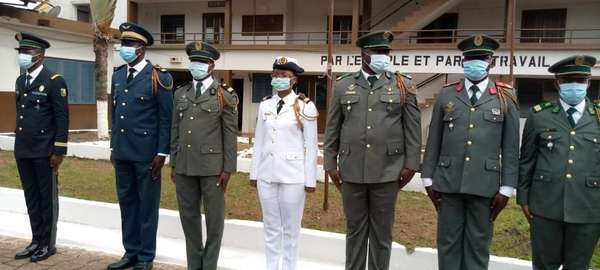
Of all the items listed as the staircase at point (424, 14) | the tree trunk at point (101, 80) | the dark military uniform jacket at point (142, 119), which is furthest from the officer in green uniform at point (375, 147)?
the staircase at point (424, 14)

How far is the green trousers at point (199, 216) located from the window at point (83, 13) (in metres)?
20.9

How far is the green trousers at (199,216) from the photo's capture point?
4160 mm

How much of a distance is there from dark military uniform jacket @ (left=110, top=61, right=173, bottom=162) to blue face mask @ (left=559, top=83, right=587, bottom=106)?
3.12 m

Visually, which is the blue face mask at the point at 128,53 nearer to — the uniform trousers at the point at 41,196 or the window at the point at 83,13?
the uniform trousers at the point at 41,196

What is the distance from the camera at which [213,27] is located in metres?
20.4

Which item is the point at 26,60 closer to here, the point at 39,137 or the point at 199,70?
the point at 39,137

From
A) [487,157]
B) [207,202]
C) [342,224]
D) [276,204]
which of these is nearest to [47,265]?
[207,202]

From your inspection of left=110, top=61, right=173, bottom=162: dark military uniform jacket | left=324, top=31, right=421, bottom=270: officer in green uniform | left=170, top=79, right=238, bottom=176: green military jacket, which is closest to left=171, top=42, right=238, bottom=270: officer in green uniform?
left=170, top=79, right=238, bottom=176: green military jacket

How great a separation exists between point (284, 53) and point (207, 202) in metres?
13.9

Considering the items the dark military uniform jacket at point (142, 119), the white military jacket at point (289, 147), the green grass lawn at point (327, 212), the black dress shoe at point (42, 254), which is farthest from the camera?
the green grass lawn at point (327, 212)

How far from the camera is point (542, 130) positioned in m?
3.37

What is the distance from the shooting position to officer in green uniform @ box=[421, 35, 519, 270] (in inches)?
133

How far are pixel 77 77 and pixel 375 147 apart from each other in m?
16.8

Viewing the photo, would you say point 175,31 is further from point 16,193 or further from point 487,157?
point 487,157
